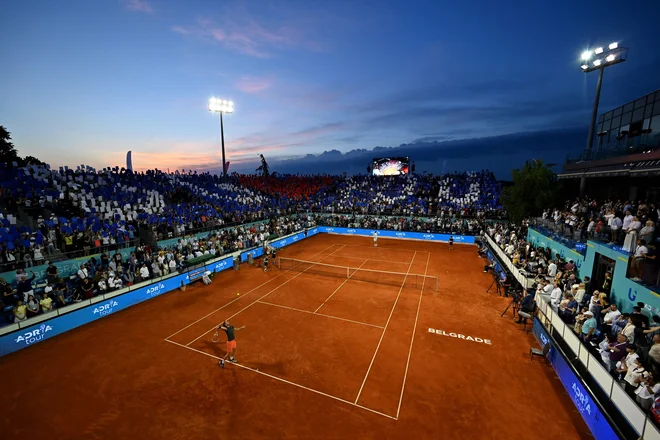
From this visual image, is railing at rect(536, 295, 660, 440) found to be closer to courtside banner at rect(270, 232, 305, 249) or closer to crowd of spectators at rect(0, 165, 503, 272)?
crowd of spectators at rect(0, 165, 503, 272)

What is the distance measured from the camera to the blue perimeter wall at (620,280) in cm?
901

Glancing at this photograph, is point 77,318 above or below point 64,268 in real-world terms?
below

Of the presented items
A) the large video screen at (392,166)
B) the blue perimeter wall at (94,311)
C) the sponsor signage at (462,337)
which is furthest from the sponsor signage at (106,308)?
the large video screen at (392,166)

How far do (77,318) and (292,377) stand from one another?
1092 centimetres

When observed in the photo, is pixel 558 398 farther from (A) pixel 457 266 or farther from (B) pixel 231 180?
(B) pixel 231 180

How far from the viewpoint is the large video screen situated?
49.8 m

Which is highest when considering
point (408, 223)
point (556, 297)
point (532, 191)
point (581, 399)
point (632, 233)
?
point (532, 191)

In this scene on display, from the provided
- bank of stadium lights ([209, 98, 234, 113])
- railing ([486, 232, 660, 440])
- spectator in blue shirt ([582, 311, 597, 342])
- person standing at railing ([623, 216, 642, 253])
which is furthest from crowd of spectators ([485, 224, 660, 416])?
bank of stadium lights ([209, 98, 234, 113])

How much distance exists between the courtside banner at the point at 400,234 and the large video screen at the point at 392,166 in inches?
667

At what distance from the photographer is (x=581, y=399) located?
8148mm

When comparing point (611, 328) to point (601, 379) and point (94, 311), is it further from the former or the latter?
point (94, 311)

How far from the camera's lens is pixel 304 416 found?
8367 mm

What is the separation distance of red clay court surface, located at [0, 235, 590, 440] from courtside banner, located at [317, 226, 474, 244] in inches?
654

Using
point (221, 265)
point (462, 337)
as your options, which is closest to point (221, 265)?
point (221, 265)
